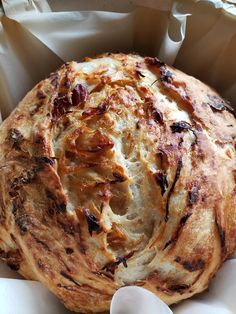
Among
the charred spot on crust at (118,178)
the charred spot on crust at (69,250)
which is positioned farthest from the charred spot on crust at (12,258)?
the charred spot on crust at (118,178)

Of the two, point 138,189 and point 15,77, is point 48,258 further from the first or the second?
point 15,77

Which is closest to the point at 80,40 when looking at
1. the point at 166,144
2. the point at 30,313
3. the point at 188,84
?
the point at 188,84

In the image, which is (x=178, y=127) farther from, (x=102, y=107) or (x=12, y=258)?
(x=12, y=258)

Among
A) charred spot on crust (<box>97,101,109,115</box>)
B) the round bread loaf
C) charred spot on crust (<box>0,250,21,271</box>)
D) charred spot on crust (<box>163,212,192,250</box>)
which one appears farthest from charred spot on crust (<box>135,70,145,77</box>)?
charred spot on crust (<box>0,250,21,271</box>)

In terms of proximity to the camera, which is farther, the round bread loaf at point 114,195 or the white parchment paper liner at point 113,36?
the white parchment paper liner at point 113,36

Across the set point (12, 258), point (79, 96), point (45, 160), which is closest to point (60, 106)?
point (79, 96)

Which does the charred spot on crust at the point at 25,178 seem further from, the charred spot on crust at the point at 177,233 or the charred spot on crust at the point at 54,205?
the charred spot on crust at the point at 177,233

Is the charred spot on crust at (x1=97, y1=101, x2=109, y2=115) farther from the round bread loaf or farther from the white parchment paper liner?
the white parchment paper liner
